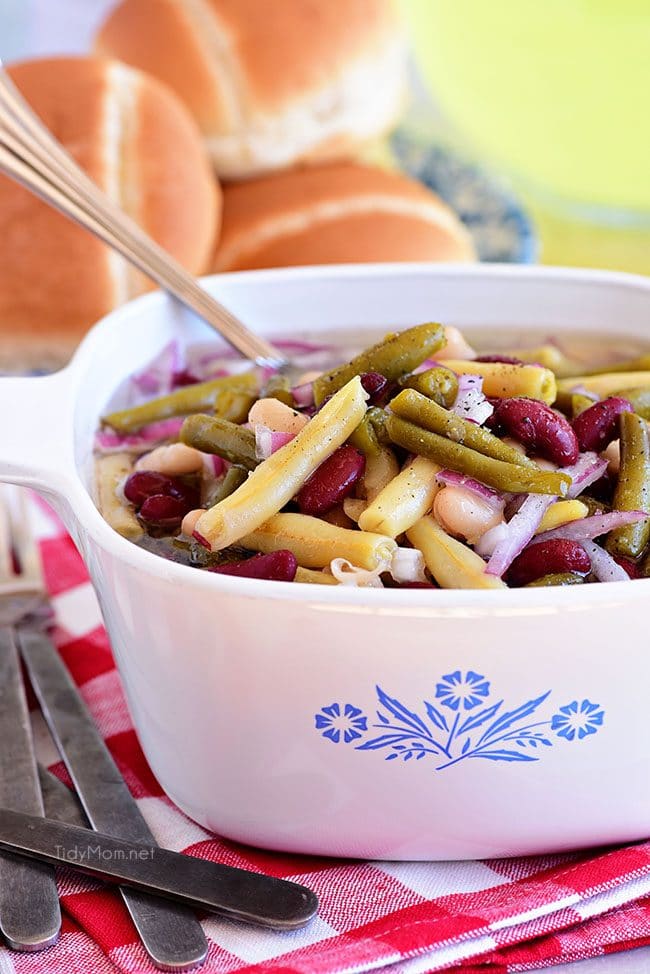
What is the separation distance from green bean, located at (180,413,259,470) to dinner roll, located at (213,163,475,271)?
1464 mm

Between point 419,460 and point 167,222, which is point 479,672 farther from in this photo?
point 167,222

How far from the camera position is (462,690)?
1.17m

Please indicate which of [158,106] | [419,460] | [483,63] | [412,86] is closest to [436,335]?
[419,460]

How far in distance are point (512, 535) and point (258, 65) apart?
2.17 metres

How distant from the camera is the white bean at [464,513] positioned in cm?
135

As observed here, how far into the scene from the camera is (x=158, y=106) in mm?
2842

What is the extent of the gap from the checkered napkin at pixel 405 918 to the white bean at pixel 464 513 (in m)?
0.37

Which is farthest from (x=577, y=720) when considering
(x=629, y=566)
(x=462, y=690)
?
(x=629, y=566)

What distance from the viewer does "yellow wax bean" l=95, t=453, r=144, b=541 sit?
1.52 metres

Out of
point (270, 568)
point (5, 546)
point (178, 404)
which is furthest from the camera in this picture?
point (5, 546)

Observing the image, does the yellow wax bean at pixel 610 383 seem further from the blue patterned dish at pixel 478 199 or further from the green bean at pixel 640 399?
the blue patterned dish at pixel 478 199

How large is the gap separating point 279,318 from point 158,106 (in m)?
0.96

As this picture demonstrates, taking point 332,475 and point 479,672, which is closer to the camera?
point 479,672

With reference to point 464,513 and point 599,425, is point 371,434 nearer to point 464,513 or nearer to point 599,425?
point 464,513
